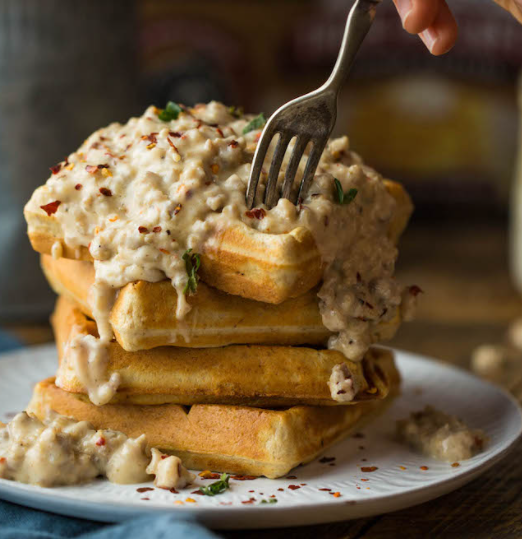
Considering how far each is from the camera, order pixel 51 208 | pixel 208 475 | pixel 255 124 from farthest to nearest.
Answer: pixel 255 124 → pixel 51 208 → pixel 208 475

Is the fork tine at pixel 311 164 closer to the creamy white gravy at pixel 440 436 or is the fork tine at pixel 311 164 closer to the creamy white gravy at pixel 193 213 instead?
the creamy white gravy at pixel 193 213

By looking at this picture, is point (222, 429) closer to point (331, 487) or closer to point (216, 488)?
point (216, 488)

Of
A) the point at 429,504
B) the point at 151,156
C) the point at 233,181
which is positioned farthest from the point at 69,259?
the point at 429,504

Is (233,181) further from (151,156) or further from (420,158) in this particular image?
(420,158)

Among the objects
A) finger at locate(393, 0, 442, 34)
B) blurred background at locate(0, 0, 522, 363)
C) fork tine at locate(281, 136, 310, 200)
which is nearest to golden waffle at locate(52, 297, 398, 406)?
fork tine at locate(281, 136, 310, 200)

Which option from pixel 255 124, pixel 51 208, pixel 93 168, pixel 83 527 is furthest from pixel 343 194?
pixel 83 527

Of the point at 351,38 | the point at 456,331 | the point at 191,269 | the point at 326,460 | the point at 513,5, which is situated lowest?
the point at 456,331

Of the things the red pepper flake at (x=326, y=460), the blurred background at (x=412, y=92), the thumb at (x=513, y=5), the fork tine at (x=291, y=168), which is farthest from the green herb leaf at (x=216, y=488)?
the blurred background at (x=412, y=92)
